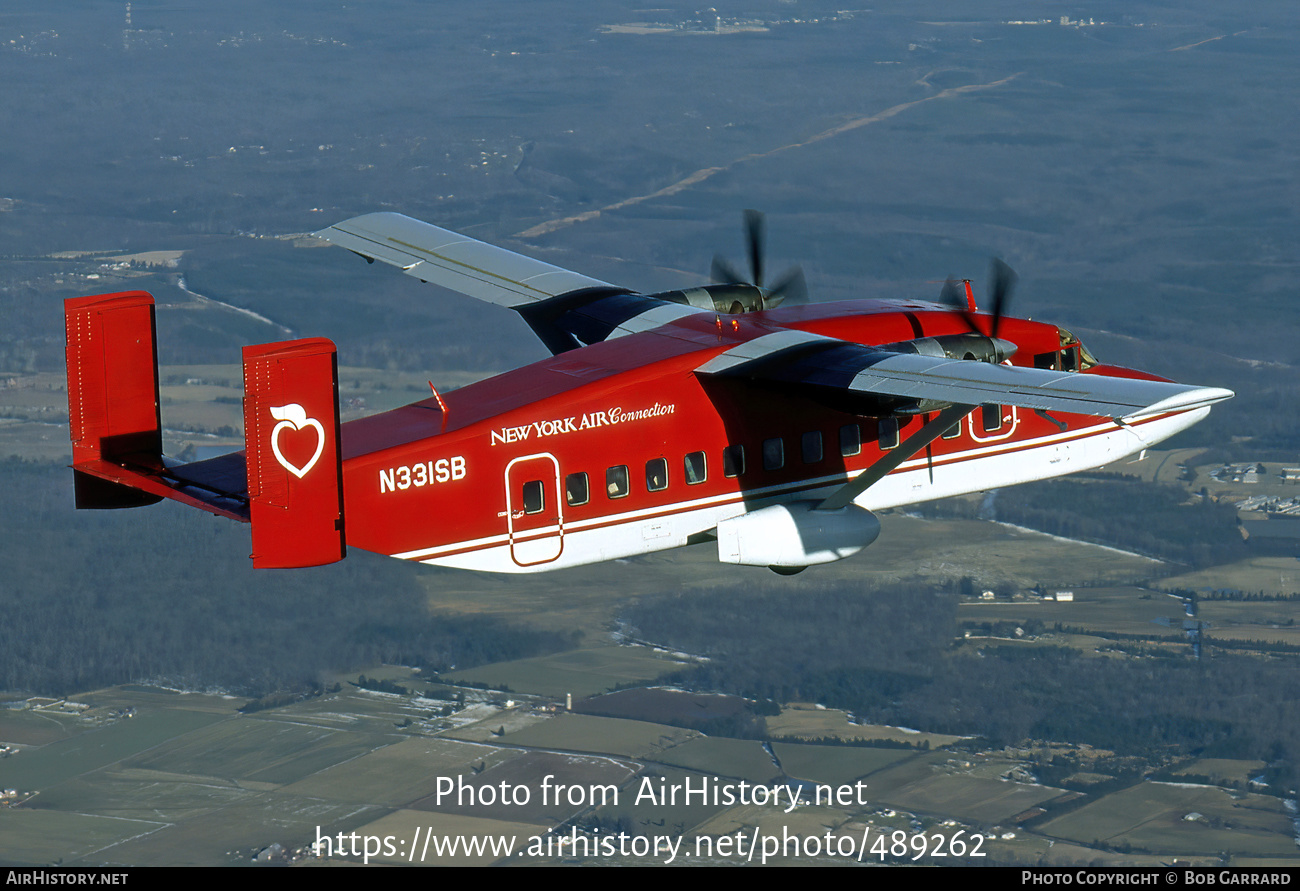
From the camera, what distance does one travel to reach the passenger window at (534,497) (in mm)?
39188

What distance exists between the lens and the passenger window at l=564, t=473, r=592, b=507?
130ft

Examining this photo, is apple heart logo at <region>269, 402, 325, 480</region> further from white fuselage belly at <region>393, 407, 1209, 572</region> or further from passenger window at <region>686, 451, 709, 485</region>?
passenger window at <region>686, 451, 709, 485</region>

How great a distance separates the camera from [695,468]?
4109cm

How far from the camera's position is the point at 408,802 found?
19250 cm

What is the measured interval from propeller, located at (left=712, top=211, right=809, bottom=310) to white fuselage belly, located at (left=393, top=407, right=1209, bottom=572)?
6.75m

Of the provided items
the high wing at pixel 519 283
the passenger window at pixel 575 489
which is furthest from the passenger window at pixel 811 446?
the passenger window at pixel 575 489

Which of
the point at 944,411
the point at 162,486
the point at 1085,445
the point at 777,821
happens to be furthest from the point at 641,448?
the point at 777,821

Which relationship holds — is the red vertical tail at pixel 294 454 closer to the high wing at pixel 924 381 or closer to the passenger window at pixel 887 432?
the high wing at pixel 924 381

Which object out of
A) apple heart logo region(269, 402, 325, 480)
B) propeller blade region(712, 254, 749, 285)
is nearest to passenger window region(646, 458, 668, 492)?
apple heart logo region(269, 402, 325, 480)

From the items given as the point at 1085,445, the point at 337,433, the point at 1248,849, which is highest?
the point at 337,433

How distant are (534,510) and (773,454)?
270 inches
